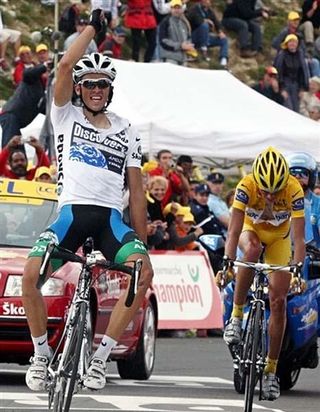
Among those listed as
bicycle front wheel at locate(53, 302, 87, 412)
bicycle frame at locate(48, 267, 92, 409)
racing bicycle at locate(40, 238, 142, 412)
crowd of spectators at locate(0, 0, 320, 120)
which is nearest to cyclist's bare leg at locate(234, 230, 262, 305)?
racing bicycle at locate(40, 238, 142, 412)

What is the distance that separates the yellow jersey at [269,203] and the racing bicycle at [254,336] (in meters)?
0.51

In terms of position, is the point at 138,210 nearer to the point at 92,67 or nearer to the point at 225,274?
the point at 92,67

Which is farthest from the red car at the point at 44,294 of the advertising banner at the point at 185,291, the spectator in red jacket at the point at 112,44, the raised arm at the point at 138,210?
the spectator in red jacket at the point at 112,44

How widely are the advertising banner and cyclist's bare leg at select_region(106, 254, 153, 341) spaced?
35.4 feet

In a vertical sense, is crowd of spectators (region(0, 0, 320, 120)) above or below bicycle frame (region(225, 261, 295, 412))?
above

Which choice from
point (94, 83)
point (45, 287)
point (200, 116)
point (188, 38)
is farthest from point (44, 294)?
point (188, 38)

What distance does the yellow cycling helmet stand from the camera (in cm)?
1236

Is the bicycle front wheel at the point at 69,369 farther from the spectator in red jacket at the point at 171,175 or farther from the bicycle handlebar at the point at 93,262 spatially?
the spectator in red jacket at the point at 171,175

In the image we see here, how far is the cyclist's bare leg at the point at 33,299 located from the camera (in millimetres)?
10344

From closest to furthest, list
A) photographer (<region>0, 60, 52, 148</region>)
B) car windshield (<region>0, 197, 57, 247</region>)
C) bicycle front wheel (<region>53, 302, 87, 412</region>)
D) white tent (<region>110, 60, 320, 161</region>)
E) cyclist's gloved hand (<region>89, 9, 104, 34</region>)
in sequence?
bicycle front wheel (<region>53, 302, 87, 412</region>) < cyclist's gloved hand (<region>89, 9, 104, 34</region>) < car windshield (<region>0, 197, 57, 247</region>) < photographer (<region>0, 60, 52, 148</region>) < white tent (<region>110, 60, 320, 161</region>)

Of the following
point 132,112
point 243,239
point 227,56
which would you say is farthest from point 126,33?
point 243,239

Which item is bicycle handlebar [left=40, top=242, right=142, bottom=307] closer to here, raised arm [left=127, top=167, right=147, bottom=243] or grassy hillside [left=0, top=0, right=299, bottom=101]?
raised arm [left=127, top=167, right=147, bottom=243]

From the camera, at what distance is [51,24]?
35031mm

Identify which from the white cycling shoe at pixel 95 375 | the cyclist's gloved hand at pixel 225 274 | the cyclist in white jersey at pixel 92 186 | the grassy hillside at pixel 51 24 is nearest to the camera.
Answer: the white cycling shoe at pixel 95 375
